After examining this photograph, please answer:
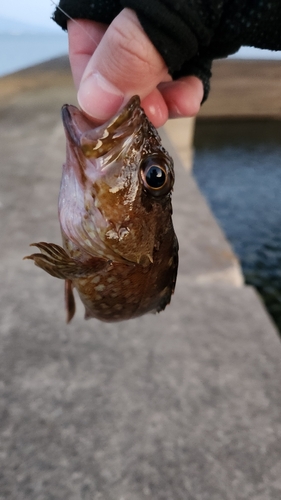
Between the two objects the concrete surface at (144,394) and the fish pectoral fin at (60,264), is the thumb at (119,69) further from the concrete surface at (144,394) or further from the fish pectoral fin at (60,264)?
the concrete surface at (144,394)

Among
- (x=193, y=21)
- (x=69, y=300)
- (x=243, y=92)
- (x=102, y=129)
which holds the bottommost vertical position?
(x=243, y=92)

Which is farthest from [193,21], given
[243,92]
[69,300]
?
[243,92]

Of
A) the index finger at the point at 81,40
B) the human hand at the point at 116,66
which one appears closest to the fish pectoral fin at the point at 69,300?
the human hand at the point at 116,66

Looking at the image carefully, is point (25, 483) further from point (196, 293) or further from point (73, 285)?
point (196, 293)

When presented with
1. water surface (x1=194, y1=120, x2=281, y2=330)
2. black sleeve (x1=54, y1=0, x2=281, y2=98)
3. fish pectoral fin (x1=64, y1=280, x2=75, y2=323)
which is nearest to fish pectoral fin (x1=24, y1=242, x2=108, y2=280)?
fish pectoral fin (x1=64, y1=280, x2=75, y2=323)

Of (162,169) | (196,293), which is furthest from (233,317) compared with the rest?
(162,169)

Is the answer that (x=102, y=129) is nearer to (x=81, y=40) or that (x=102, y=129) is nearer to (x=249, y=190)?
(x=81, y=40)
